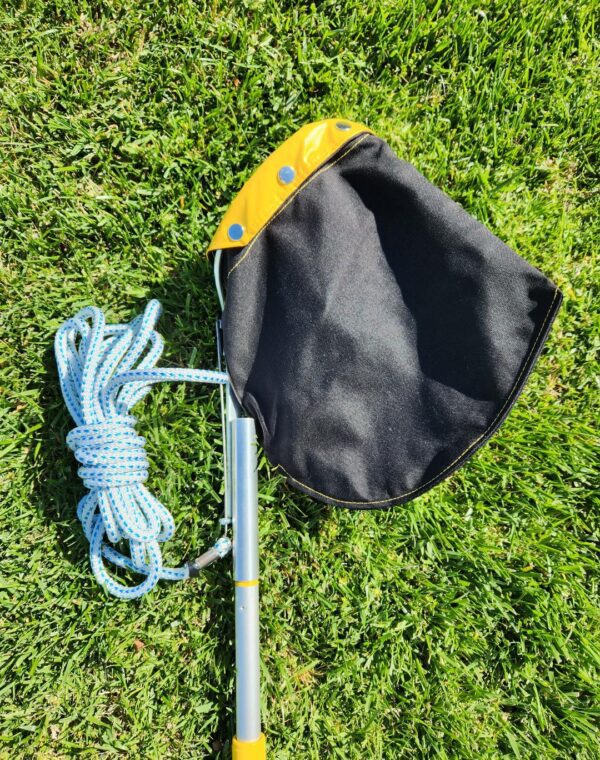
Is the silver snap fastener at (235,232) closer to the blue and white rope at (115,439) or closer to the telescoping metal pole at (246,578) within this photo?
the blue and white rope at (115,439)

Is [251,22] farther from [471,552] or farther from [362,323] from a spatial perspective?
[471,552]

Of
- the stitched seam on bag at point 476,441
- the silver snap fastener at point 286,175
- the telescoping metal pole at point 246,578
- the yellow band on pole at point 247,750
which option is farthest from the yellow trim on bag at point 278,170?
the yellow band on pole at point 247,750

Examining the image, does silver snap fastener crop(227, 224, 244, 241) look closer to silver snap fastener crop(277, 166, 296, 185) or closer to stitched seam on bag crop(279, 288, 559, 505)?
silver snap fastener crop(277, 166, 296, 185)

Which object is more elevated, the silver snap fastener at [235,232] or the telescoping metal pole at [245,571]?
the silver snap fastener at [235,232]

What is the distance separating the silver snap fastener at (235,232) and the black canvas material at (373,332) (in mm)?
40

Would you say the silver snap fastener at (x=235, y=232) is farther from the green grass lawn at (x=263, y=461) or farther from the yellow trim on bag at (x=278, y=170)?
the green grass lawn at (x=263, y=461)

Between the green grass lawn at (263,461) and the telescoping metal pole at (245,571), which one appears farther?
the green grass lawn at (263,461)

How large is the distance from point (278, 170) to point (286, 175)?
3 cm

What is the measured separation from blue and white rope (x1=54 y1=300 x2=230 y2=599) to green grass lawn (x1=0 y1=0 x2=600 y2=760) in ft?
0.42

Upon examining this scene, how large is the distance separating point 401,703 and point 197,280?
4.15 ft

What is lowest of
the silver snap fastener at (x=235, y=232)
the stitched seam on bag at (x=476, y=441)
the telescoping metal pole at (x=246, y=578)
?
the telescoping metal pole at (x=246, y=578)

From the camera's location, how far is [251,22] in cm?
179

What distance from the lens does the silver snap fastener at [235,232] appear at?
4.81ft

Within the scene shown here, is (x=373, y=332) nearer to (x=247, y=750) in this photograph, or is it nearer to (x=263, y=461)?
(x=263, y=461)
